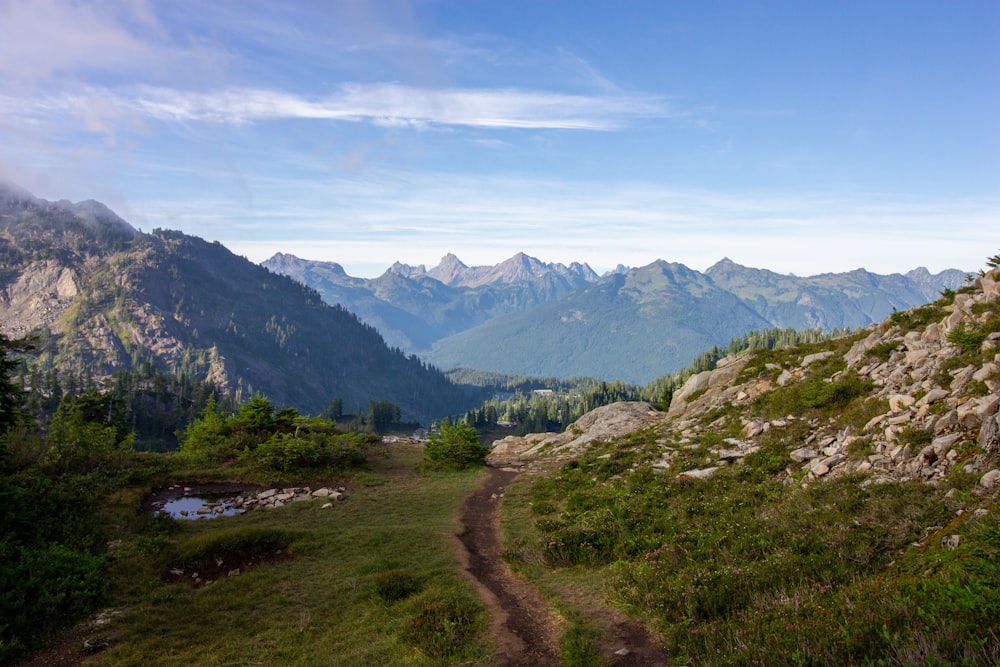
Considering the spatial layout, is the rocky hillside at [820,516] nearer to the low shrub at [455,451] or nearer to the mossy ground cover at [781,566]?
the mossy ground cover at [781,566]

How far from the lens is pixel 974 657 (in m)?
5.77

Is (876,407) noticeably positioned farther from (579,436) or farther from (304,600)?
(579,436)

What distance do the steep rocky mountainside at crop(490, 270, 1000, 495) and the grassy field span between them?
449 inches

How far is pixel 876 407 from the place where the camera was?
1769 centimetres

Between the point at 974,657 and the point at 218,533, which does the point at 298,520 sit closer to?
the point at 218,533

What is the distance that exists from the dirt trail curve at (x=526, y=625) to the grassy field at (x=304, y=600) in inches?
18.6

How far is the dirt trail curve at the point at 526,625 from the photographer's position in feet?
31.7

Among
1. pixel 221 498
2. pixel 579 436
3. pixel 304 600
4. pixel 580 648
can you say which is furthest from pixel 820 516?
pixel 579 436

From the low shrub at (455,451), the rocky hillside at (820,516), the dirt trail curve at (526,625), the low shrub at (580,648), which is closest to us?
the rocky hillside at (820,516)

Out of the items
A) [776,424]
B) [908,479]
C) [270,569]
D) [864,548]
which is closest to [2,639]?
[270,569]

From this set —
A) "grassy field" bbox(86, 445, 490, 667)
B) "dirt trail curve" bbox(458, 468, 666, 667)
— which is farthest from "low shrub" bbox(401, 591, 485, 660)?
"dirt trail curve" bbox(458, 468, 666, 667)

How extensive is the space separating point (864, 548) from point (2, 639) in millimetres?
18474

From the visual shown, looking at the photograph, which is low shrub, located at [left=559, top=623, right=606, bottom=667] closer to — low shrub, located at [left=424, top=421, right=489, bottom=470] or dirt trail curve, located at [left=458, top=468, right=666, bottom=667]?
dirt trail curve, located at [left=458, top=468, right=666, bottom=667]

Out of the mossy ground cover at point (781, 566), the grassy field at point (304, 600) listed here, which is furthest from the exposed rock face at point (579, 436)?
the grassy field at point (304, 600)
